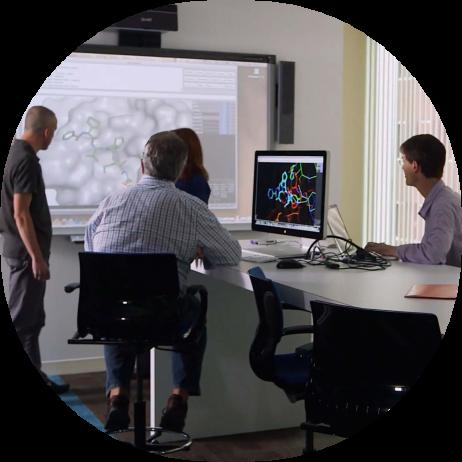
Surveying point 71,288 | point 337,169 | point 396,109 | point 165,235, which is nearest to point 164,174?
point 165,235

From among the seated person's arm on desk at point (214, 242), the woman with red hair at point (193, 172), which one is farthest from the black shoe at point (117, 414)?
the woman with red hair at point (193, 172)

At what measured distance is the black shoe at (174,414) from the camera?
12.2 feet

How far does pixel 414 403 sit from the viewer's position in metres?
1.93

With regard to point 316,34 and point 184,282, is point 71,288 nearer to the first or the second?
point 184,282

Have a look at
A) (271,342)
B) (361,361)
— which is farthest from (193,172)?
(361,361)

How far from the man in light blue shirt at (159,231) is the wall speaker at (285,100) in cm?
217

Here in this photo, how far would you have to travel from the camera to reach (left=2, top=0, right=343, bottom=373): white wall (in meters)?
5.29

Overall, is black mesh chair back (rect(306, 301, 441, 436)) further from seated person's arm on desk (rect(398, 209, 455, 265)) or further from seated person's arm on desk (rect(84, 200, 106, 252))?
seated person's arm on desk (rect(84, 200, 106, 252))

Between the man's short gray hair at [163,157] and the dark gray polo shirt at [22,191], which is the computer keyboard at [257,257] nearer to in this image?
the man's short gray hair at [163,157]

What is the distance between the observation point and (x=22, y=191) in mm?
4324

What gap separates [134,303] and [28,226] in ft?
4.30

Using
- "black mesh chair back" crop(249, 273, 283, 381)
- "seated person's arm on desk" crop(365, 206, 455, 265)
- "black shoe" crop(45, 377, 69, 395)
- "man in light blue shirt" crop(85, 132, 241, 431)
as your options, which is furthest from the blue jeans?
"black shoe" crop(45, 377, 69, 395)

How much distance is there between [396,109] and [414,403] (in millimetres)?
5226

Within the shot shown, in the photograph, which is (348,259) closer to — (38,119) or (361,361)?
(361,361)
